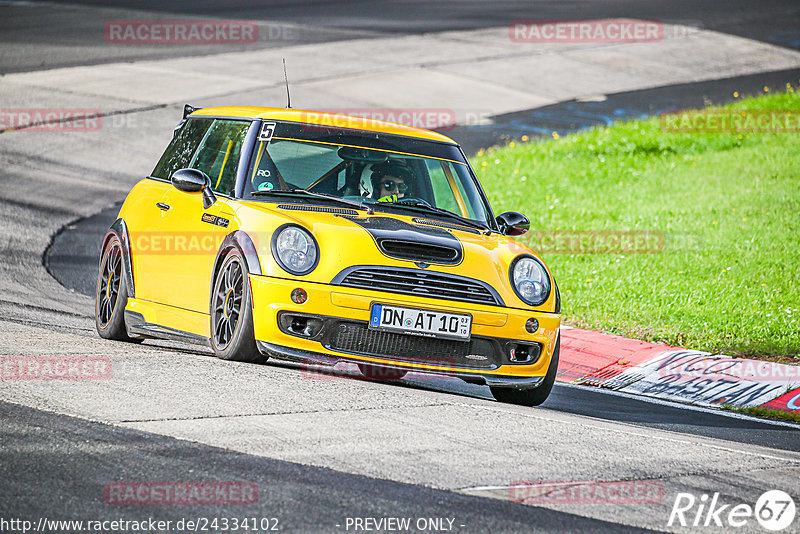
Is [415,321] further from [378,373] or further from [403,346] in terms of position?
[378,373]

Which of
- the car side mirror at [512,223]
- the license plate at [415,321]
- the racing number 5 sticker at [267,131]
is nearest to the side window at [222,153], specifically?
the racing number 5 sticker at [267,131]

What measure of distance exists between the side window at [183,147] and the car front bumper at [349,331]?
2114 mm

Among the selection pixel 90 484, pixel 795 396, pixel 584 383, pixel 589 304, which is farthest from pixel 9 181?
pixel 90 484

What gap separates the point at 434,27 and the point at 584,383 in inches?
899

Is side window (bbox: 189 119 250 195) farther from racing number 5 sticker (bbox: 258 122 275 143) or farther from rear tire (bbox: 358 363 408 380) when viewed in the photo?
rear tire (bbox: 358 363 408 380)

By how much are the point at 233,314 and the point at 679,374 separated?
3993 millimetres

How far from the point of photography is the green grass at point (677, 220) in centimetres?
1082

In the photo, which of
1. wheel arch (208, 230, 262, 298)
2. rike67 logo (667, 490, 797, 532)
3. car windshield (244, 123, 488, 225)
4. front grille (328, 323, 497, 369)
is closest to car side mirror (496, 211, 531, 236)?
car windshield (244, 123, 488, 225)

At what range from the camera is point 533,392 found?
749cm

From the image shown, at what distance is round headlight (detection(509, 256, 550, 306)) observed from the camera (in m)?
7.17

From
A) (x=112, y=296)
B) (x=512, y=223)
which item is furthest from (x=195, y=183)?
(x=512, y=223)

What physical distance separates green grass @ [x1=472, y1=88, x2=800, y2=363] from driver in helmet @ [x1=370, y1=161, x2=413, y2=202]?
11.4ft

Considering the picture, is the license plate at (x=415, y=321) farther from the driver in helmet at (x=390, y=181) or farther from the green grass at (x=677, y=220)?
the green grass at (x=677, y=220)

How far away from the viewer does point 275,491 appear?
4.61m
